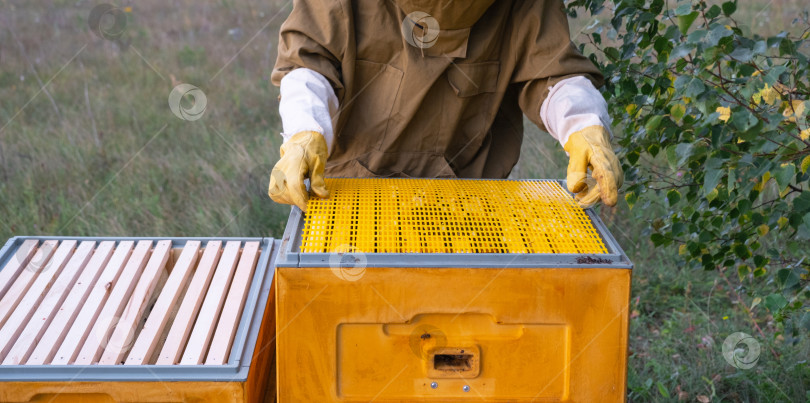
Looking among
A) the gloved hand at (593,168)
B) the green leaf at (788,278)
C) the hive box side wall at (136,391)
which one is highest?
the gloved hand at (593,168)

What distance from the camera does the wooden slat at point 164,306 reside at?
1628 mm

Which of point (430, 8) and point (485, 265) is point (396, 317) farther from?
point (430, 8)

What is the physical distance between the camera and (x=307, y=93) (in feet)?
6.56

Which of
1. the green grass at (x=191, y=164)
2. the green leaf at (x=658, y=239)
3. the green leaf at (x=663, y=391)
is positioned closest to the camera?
the green leaf at (x=658, y=239)

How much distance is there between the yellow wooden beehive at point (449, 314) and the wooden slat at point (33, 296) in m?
0.73

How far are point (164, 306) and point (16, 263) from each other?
1.80 ft

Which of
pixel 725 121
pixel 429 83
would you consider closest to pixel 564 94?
pixel 429 83

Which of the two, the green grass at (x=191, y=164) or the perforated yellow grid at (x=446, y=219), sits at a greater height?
the green grass at (x=191, y=164)

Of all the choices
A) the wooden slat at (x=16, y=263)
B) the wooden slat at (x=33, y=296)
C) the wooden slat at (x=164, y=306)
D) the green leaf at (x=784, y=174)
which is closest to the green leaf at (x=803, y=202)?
the green leaf at (x=784, y=174)

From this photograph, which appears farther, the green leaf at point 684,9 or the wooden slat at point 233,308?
the wooden slat at point 233,308

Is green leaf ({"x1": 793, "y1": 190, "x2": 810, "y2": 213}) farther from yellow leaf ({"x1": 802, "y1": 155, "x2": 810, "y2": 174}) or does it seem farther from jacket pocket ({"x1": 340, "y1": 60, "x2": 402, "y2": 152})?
jacket pocket ({"x1": 340, "y1": 60, "x2": 402, "y2": 152})

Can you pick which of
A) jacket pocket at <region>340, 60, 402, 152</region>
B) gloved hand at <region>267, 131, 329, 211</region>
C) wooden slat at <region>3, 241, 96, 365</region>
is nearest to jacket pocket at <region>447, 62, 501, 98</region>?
jacket pocket at <region>340, 60, 402, 152</region>

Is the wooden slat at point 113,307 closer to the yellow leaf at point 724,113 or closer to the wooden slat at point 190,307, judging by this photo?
the wooden slat at point 190,307

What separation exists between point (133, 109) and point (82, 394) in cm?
405
